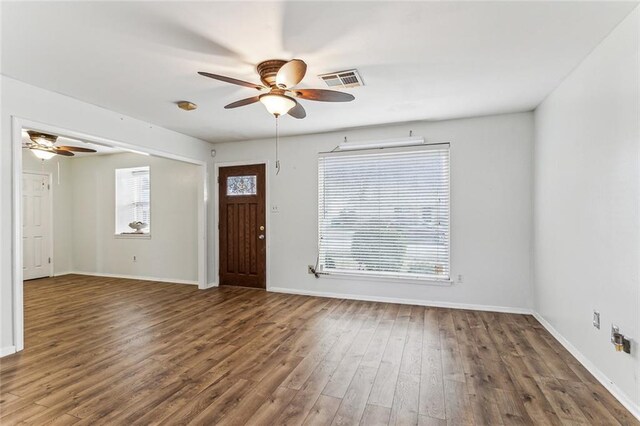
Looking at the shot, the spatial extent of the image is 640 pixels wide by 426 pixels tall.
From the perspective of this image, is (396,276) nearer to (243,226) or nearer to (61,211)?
(243,226)

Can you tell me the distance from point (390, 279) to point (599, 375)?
8.18 ft

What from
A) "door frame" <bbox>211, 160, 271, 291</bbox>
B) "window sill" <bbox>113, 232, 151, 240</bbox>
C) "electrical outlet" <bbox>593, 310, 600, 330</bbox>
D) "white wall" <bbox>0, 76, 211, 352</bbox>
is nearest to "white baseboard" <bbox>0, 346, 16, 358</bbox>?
"white wall" <bbox>0, 76, 211, 352</bbox>

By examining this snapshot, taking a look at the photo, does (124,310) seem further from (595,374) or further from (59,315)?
(595,374)

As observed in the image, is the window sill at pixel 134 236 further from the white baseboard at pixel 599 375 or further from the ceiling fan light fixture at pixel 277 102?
the white baseboard at pixel 599 375

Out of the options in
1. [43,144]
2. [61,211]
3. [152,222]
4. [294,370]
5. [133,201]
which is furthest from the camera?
[61,211]

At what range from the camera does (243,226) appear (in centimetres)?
558

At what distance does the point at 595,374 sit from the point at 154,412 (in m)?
3.28

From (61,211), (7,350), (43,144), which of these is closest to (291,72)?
(7,350)

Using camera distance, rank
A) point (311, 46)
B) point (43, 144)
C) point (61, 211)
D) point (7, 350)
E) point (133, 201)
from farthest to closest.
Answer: point (61, 211)
point (133, 201)
point (43, 144)
point (7, 350)
point (311, 46)

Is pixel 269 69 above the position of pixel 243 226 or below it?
above

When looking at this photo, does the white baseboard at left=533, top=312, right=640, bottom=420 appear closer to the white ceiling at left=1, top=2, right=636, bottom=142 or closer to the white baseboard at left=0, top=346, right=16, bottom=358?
the white ceiling at left=1, top=2, right=636, bottom=142

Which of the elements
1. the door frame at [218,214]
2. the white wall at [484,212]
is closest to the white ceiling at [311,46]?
the white wall at [484,212]

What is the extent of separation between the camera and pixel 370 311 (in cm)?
424

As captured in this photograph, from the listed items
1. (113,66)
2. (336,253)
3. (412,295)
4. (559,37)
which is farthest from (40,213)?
(559,37)
